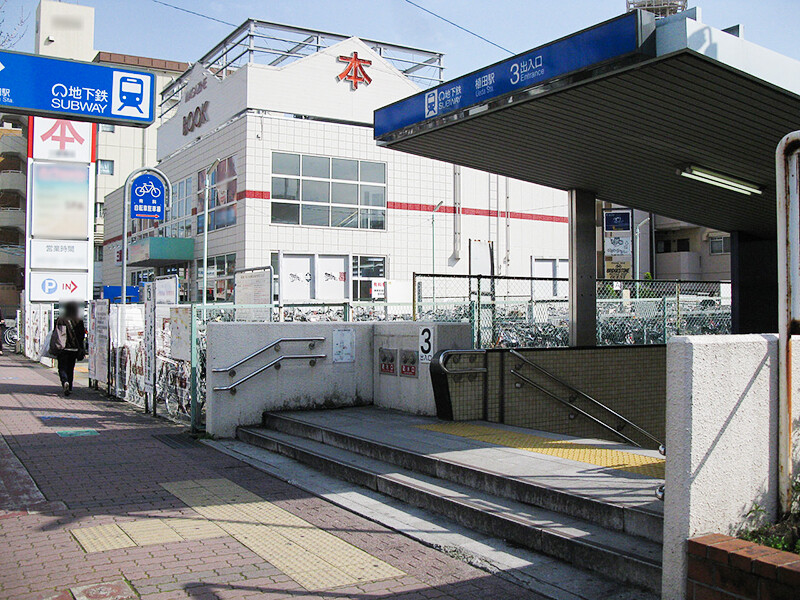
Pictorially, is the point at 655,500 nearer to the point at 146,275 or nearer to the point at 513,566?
the point at 513,566

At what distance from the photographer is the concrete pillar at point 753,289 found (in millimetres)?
15133

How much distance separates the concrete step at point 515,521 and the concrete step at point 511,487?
0.06 m

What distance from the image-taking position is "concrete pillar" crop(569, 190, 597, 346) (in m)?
11.3

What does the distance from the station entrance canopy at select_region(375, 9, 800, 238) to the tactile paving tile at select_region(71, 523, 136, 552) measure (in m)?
5.74

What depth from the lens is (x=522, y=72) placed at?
7.80m

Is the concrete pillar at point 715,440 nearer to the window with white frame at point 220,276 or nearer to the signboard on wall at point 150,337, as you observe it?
the signboard on wall at point 150,337

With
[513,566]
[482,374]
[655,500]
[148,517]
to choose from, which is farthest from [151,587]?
[482,374]

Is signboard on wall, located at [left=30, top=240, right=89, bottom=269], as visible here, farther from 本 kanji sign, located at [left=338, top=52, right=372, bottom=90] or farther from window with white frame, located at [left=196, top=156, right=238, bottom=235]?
本 kanji sign, located at [left=338, top=52, right=372, bottom=90]

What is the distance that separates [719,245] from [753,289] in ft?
112

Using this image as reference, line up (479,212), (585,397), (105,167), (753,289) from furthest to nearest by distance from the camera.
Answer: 1. (105,167)
2. (479,212)
3. (753,289)
4. (585,397)

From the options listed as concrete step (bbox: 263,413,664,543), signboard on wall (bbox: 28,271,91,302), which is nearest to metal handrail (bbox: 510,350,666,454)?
concrete step (bbox: 263,413,664,543)

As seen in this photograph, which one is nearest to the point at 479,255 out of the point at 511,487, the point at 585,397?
the point at 585,397

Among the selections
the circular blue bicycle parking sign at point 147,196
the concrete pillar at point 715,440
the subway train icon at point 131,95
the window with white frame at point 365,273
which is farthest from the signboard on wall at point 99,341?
the window with white frame at point 365,273

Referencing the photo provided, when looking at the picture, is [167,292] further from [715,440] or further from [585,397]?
[715,440]
